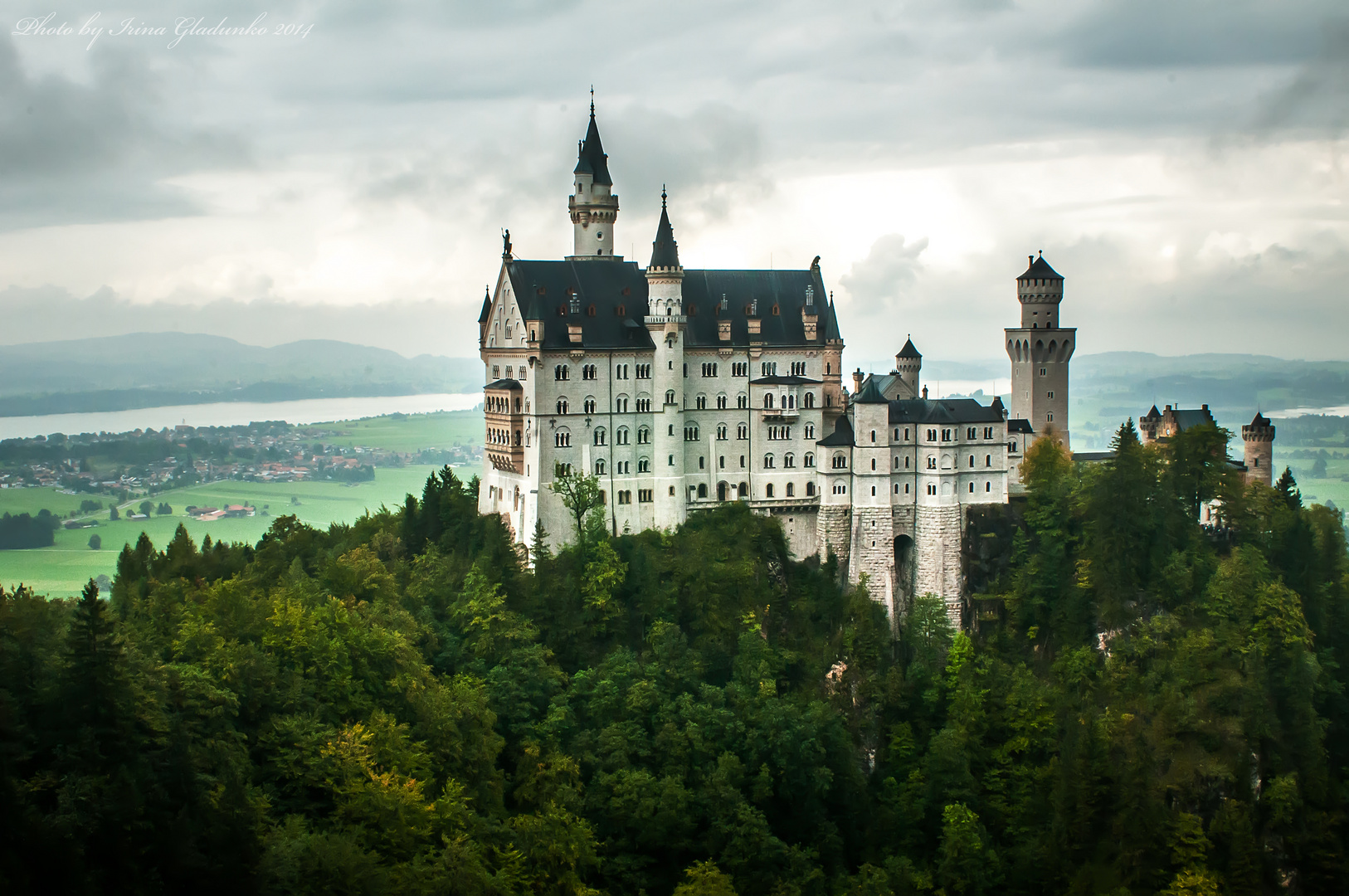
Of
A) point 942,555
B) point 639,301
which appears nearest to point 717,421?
point 639,301

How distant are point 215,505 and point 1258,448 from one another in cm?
9113

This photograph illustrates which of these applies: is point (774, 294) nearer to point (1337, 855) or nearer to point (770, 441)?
point (770, 441)

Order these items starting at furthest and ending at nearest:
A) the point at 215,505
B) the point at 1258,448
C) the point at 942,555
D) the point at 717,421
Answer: the point at 215,505
the point at 1258,448
the point at 717,421
the point at 942,555

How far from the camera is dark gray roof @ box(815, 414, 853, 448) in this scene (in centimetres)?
7694

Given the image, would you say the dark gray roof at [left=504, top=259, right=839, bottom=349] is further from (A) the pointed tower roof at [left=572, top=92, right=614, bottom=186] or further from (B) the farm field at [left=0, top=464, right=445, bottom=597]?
(B) the farm field at [left=0, top=464, right=445, bottom=597]

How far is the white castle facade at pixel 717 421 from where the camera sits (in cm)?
7438

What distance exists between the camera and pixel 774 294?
8050 cm

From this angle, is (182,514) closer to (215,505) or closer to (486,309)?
(215,505)

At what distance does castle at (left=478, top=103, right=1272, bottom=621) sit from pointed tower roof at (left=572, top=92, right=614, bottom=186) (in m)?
5.08

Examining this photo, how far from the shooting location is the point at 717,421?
77.8 m

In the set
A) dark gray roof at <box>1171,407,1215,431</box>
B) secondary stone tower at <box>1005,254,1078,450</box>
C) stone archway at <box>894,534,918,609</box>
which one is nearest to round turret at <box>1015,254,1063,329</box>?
secondary stone tower at <box>1005,254,1078,450</box>

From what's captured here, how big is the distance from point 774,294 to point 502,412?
17.5 meters

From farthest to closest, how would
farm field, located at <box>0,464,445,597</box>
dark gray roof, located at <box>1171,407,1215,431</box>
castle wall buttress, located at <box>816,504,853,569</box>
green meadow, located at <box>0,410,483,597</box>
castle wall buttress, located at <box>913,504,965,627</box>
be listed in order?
1. green meadow, located at <box>0,410,483,597</box>
2. farm field, located at <box>0,464,445,597</box>
3. dark gray roof, located at <box>1171,407,1215,431</box>
4. castle wall buttress, located at <box>816,504,853,569</box>
5. castle wall buttress, located at <box>913,504,965,627</box>

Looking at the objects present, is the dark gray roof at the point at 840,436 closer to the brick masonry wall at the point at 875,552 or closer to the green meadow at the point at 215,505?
the brick masonry wall at the point at 875,552
